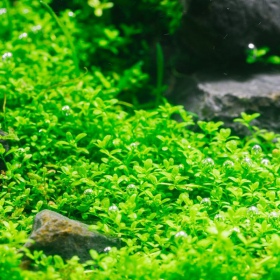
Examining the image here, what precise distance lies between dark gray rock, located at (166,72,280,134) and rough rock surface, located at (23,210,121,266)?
2027mm

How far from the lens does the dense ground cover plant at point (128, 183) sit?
8.96 feet

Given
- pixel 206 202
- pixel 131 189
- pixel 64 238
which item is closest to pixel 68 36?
pixel 131 189

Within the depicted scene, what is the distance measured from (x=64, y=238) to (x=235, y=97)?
7.87 ft

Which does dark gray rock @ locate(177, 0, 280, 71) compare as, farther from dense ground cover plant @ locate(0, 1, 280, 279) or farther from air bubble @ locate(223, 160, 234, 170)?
air bubble @ locate(223, 160, 234, 170)

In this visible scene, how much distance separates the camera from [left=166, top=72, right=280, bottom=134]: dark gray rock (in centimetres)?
474

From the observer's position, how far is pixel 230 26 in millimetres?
4801

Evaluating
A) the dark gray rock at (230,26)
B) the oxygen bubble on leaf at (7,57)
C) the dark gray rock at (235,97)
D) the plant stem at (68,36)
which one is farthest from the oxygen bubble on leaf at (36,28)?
the dark gray rock at (235,97)

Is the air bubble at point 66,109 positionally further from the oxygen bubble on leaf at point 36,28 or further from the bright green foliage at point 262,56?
the bright green foliage at point 262,56

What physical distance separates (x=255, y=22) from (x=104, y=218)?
8.48 feet

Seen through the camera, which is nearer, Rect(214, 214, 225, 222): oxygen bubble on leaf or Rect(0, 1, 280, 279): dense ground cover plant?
Rect(0, 1, 280, 279): dense ground cover plant

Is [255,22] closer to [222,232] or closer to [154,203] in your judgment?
[154,203]

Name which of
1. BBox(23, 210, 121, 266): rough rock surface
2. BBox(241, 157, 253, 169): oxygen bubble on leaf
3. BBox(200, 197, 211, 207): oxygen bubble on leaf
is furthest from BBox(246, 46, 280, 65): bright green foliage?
BBox(23, 210, 121, 266): rough rock surface

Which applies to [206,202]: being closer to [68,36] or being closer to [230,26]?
[230,26]

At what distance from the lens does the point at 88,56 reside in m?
5.79
